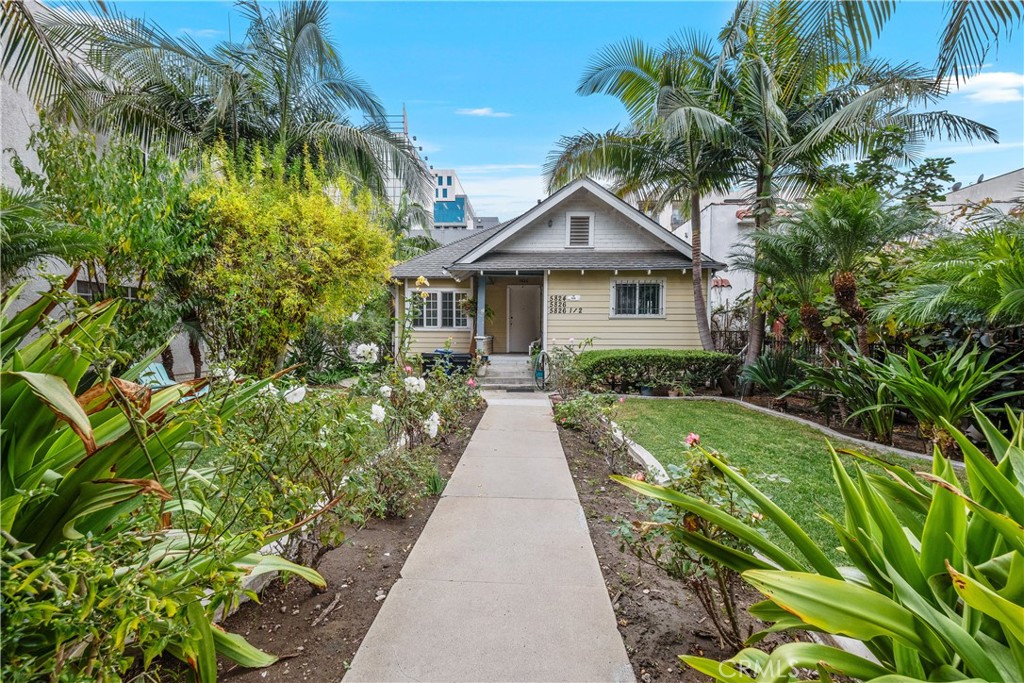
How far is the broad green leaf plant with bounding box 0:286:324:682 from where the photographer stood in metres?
1.32

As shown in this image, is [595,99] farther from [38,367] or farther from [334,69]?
[38,367]

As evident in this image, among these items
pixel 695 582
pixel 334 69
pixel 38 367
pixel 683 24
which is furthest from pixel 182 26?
pixel 695 582

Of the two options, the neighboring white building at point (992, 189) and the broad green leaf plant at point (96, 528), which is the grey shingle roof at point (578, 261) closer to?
the neighboring white building at point (992, 189)

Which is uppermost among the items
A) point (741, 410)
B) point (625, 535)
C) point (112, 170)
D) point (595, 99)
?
point (595, 99)

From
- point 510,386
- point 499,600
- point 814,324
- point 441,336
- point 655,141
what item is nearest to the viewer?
point 499,600

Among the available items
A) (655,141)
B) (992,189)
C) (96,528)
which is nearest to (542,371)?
(655,141)

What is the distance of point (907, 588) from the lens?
1492mm

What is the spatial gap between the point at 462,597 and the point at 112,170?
7.43 meters

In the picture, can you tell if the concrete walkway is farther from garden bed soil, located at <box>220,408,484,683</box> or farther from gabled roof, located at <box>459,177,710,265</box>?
gabled roof, located at <box>459,177,710,265</box>

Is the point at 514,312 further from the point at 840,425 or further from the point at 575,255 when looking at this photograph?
the point at 840,425

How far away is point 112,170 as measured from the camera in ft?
21.7

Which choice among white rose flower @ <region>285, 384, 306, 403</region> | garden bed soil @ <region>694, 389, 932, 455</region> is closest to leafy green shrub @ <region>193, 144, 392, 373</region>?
white rose flower @ <region>285, 384, 306, 403</region>

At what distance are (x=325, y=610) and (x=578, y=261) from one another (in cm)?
1270

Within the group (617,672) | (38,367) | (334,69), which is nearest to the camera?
(38,367)
